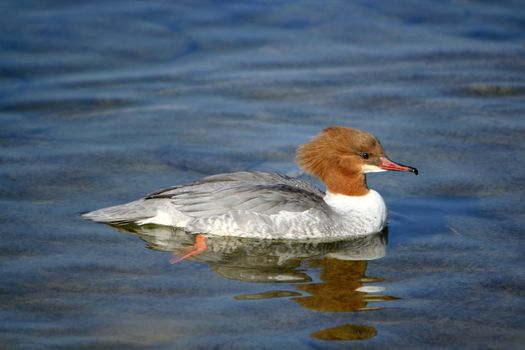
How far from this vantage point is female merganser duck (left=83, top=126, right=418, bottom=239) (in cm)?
798

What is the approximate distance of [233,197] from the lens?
316 inches

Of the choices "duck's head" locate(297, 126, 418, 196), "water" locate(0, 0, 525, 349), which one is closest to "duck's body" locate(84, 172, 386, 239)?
"water" locate(0, 0, 525, 349)

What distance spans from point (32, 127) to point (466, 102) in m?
4.65

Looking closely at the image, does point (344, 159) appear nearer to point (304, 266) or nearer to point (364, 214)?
point (364, 214)

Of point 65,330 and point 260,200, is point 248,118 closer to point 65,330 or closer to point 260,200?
point 260,200

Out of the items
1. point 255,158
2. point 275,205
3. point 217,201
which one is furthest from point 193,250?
point 255,158

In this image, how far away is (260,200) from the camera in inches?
Answer: 316

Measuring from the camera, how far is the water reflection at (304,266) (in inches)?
262

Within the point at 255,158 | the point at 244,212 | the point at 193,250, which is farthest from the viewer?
the point at 255,158

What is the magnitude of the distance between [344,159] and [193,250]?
1557mm

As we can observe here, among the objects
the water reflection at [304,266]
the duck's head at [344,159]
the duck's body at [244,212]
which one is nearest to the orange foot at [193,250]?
the water reflection at [304,266]

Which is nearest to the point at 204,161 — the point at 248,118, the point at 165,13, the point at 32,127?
the point at 248,118

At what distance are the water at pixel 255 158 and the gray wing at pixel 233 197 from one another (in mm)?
272

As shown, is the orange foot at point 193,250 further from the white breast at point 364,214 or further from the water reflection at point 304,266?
the white breast at point 364,214
